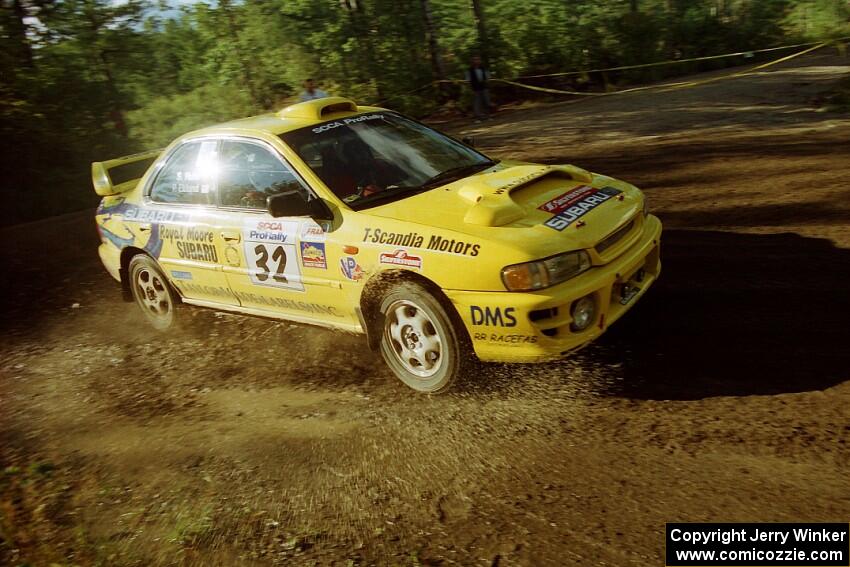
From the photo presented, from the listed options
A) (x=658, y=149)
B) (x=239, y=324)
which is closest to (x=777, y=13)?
(x=658, y=149)

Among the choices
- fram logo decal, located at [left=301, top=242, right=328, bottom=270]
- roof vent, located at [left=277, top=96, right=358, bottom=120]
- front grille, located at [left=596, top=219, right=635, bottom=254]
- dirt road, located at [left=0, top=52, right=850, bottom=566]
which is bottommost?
dirt road, located at [left=0, top=52, right=850, bottom=566]

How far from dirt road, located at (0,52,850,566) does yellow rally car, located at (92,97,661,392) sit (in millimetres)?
459

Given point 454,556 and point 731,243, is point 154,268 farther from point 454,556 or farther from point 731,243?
point 731,243

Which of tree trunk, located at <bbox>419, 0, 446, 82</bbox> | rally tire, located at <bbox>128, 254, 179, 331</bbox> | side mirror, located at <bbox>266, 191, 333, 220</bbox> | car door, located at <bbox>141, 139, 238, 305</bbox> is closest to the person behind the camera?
side mirror, located at <bbox>266, 191, 333, 220</bbox>

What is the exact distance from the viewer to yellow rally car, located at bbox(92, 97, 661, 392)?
12.9ft

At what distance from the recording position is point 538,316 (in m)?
3.85

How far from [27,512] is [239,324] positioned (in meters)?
2.74

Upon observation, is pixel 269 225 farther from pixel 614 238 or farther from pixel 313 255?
pixel 614 238

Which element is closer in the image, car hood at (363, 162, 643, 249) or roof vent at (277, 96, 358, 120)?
car hood at (363, 162, 643, 249)

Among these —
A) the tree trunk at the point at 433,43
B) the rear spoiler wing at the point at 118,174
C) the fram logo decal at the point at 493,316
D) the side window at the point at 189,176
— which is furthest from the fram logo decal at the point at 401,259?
the tree trunk at the point at 433,43

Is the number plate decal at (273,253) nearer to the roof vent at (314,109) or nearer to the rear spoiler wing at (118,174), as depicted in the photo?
the roof vent at (314,109)

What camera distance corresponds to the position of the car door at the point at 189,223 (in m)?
5.35

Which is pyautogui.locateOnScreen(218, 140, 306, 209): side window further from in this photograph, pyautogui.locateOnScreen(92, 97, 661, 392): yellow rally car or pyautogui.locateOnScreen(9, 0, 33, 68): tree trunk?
pyautogui.locateOnScreen(9, 0, 33, 68): tree trunk

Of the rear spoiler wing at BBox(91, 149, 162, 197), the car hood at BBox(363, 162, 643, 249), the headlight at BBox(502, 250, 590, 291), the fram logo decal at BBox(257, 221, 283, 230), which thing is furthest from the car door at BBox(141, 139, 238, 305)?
the headlight at BBox(502, 250, 590, 291)
